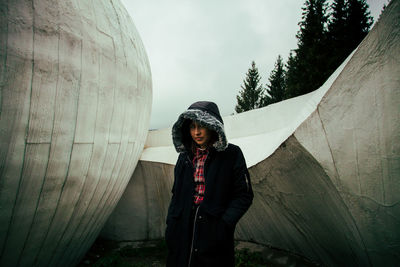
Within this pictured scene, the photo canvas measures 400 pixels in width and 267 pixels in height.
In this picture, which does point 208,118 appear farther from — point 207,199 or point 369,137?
point 369,137

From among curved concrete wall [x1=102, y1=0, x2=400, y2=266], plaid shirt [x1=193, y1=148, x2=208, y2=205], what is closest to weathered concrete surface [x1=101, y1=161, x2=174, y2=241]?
curved concrete wall [x1=102, y1=0, x2=400, y2=266]

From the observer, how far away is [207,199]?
1323 millimetres

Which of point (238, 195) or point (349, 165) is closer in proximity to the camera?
point (238, 195)

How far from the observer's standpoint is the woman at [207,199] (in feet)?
4.18

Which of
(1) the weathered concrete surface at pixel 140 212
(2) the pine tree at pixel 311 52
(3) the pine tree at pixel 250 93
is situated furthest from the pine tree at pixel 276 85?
(1) the weathered concrete surface at pixel 140 212

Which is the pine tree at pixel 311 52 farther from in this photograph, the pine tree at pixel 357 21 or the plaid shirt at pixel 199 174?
the plaid shirt at pixel 199 174

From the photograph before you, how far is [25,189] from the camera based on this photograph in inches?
72.1

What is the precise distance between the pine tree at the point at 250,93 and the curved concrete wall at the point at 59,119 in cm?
2931

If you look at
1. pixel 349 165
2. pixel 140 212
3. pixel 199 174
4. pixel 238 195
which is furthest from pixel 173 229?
pixel 140 212

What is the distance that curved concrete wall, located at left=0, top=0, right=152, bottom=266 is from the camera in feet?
5.49

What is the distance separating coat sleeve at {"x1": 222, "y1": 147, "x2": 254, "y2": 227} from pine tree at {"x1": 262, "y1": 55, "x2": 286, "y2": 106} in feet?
94.1

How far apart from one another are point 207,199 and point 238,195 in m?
0.22

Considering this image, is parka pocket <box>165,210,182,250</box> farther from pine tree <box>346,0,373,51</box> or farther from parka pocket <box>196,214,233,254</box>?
pine tree <box>346,0,373,51</box>

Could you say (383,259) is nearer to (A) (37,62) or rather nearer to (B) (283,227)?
(B) (283,227)
